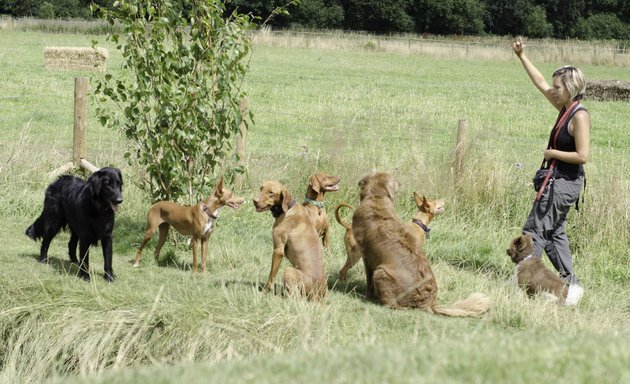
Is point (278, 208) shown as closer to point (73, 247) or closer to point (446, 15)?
point (73, 247)

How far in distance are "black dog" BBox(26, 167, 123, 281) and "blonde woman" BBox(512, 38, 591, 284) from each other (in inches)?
159

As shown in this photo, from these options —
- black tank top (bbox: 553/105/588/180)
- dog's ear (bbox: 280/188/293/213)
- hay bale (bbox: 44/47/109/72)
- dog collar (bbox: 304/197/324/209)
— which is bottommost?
hay bale (bbox: 44/47/109/72)

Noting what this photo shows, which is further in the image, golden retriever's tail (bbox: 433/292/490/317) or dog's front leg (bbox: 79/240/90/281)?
dog's front leg (bbox: 79/240/90/281)

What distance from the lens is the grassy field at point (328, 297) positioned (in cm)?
471

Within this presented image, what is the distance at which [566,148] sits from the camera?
8.05 metres

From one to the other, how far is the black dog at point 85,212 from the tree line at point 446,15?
213 feet

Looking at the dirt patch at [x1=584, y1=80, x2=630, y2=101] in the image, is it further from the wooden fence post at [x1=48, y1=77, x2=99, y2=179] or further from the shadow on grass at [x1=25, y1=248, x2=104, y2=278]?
the shadow on grass at [x1=25, y1=248, x2=104, y2=278]

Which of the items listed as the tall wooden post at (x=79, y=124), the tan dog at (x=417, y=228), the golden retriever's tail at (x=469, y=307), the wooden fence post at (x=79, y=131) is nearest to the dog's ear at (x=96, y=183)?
the tan dog at (x=417, y=228)

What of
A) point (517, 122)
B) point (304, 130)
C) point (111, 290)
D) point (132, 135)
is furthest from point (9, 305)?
point (517, 122)

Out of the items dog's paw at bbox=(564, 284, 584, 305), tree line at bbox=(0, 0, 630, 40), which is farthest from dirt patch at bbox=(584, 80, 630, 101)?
tree line at bbox=(0, 0, 630, 40)

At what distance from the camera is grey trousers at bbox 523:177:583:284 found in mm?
8148

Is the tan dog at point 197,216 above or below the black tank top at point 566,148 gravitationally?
below

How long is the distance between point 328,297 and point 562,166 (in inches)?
99.1

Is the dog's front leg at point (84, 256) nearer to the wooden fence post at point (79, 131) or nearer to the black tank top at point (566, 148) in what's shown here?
the wooden fence post at point (79, 131)
